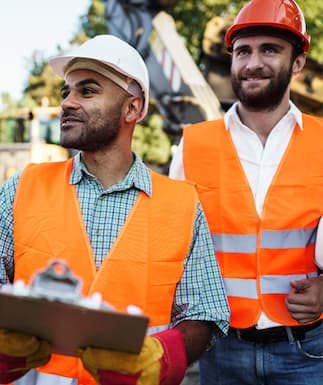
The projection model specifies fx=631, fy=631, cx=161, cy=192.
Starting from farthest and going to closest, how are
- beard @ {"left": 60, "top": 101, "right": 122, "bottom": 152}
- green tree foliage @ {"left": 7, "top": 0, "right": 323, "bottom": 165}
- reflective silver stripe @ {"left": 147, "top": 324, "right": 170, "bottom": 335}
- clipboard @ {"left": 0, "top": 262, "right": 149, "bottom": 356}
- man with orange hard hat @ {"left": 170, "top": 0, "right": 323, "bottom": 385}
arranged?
1. green tree foliage @ {"left": 7, "top": 0, "right": 323, "bottom": 165}
2. man with orange hard hat @ {"left": 170, "top": 0, "right": 323, "bottom": 385}
3. beard @ {"left": 60, "top": 101, "right": 122, "bottom": 152}
4. reflective silver stripe @ {"left": 147, "top": 324, "right": 170, "bottom": 335}
5. clipboard @ {"left": 0, "top": 262, "right": 149, "bottom": 356}

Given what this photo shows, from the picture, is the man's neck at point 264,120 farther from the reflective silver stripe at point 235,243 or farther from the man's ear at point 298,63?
the reflective silver stripe at point 235,243

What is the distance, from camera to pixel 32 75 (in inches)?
1192

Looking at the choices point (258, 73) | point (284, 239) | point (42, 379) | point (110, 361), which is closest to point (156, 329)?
point (42, 379)

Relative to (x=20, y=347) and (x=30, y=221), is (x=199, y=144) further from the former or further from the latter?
(x=20, y=347)

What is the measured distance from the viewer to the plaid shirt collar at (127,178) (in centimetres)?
262

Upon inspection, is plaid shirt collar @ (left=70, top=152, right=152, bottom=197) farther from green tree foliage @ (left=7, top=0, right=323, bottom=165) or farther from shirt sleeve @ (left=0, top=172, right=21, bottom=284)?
green tree foliage @ (left=7, top=0, right=323, bottom=165)

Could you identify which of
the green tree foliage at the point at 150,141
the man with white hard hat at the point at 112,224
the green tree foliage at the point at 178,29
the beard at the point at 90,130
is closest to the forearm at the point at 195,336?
the man with white hard hat at the point at 112,224

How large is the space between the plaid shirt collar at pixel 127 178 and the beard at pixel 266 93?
2.40 ft

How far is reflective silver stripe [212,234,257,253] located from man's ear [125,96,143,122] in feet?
2.30

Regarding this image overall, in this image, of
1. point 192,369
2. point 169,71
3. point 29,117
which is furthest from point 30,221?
point 29,117

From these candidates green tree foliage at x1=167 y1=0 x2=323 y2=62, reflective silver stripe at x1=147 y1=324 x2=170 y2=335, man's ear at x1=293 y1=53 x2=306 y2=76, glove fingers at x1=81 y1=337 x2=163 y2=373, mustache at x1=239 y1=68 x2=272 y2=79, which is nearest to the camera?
glove fingers at x1=81 y1=337 x2=163 y2=373

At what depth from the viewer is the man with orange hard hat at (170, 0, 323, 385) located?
2945 mm

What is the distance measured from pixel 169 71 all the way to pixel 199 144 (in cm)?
563

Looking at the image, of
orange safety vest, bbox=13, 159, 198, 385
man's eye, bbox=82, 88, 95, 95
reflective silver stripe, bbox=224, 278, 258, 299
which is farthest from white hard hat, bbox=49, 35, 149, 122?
reflective silver stripe, bbox=224, 278, 258, 299
